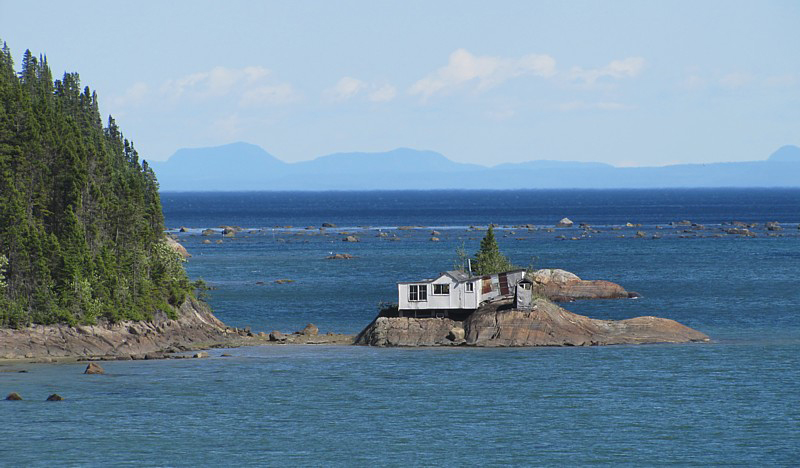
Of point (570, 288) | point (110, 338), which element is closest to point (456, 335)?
point (110, 338)

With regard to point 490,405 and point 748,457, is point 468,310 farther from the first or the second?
point 748,457

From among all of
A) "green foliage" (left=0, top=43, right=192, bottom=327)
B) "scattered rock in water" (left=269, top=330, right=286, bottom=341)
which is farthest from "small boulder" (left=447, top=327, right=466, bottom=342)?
"green foliage" (left=0, top=43, right=192, bottom=327)

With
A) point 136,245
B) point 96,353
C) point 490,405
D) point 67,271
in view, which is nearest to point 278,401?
point 490,405

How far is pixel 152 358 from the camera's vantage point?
80.4 metres

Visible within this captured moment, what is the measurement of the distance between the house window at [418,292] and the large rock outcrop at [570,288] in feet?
114

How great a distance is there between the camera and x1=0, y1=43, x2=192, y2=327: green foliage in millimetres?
81875

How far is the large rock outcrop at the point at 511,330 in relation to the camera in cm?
8288

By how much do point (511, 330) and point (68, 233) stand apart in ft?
111

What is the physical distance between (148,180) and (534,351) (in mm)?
48611

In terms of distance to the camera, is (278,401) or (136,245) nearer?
(278,401)

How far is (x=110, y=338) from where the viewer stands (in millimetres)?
82250

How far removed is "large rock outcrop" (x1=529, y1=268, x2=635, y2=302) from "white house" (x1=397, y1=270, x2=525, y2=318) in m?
32.9

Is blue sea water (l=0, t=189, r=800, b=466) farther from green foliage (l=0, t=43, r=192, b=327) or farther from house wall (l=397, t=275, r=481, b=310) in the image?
green foliage (l=0, t=43, r=192, b=327)

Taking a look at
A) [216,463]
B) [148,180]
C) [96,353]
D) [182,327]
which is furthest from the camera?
[148,180]
